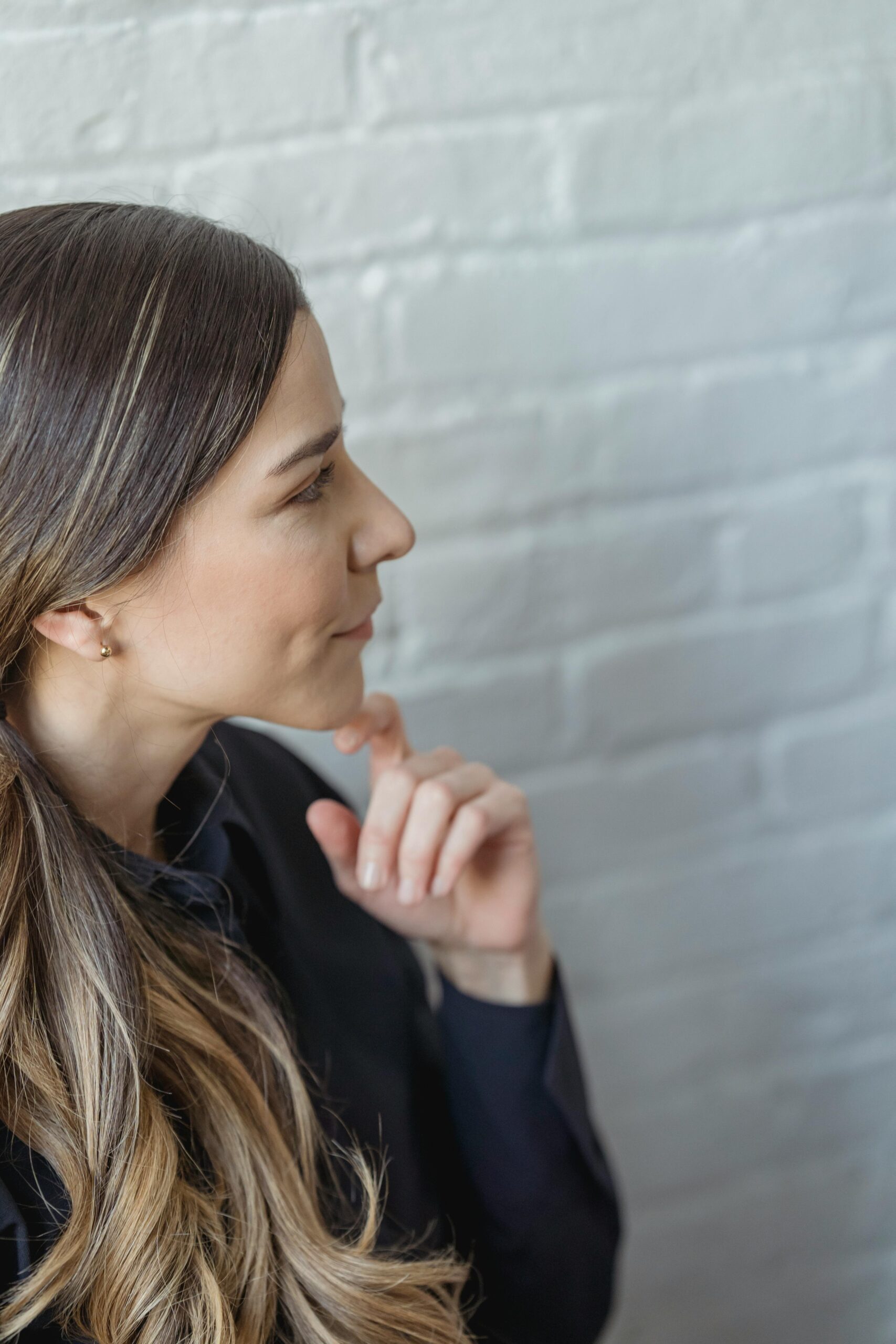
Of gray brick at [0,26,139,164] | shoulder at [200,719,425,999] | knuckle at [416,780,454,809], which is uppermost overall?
gray brick at [0,26,139,164]

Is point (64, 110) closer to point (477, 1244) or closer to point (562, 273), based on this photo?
point (562, 273)

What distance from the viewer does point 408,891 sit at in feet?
2.49

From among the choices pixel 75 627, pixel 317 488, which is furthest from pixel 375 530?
pixel 75 627

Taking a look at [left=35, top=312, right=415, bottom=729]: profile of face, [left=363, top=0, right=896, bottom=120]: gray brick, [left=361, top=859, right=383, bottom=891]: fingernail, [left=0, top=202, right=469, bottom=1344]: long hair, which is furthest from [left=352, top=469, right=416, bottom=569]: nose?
[left=363, top=0, right=896, bottom=120]: gray brick

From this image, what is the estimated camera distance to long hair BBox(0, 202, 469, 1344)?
0.57 m

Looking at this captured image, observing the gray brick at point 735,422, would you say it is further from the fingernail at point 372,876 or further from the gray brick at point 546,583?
the fingernail at point 372,876

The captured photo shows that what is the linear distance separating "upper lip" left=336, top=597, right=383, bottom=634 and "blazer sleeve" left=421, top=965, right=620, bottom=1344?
331 mm

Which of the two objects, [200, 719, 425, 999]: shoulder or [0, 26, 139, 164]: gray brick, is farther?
[200, 719, 425, 999]: shoulder

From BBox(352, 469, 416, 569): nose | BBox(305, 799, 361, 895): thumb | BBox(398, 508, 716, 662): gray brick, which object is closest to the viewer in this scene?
BBox(352, 469, 416, 569): nose

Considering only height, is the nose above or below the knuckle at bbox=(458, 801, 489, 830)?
above

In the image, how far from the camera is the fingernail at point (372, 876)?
761 mm

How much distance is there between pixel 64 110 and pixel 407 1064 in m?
0.73

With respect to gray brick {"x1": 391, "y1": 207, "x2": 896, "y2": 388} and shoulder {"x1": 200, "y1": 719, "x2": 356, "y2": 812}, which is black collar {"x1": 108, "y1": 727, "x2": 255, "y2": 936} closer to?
shoulder {"x1": 200, "y1": 719, "x2": 356, "y2": 812}

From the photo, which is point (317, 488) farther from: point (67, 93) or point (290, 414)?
point (67, 93)
